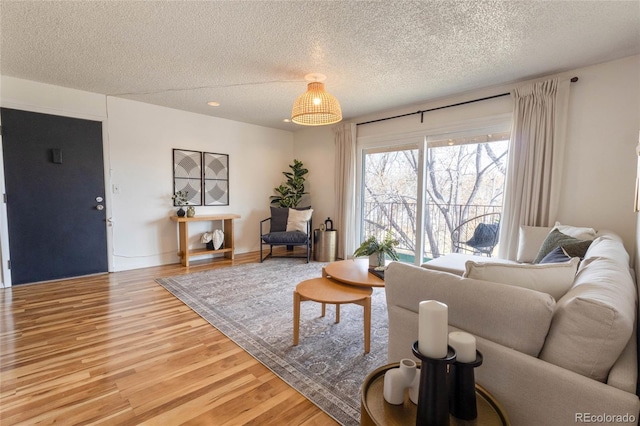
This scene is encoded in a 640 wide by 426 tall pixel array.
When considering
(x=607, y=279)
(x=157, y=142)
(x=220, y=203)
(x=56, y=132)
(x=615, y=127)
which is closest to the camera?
(x=607, y=279)

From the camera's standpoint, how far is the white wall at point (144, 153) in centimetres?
351

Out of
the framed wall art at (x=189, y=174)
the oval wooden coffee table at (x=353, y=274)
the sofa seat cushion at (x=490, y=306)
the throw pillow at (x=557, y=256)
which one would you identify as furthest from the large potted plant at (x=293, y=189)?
the sofa seat cushion at (x=490, y=306)

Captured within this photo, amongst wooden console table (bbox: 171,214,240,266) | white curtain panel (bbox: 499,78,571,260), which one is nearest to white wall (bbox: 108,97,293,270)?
wooden console table (bbox: 171,214,240,266)

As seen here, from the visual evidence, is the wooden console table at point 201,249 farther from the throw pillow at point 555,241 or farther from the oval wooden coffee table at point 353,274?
the throw pillow at point 555,241

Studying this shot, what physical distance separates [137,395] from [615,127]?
4.21 meters

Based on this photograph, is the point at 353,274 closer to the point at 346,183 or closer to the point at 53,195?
the point at 346,183

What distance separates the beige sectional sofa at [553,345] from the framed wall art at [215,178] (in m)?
4.32

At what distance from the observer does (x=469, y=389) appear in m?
0.87

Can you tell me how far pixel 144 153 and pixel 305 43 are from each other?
3071mm

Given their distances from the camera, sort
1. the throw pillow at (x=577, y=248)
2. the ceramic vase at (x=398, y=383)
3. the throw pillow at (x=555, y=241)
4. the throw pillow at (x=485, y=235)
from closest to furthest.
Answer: the ceramic vase at (x=398, y=383) < the throw pillow at (x=577, y=248) < the throw pillow at (x=555, y=241) < the throw pillow at (x=485, y=235)

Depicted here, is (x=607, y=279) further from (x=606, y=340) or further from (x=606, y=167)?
(x=606, y=167)

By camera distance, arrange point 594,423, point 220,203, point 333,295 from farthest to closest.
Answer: point 220,203, point 333,295, point 594,423

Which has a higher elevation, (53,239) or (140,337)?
(53,239)

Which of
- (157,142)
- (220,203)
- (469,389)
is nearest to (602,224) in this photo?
(469,389)
